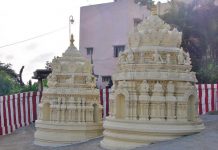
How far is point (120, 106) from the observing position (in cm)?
1561

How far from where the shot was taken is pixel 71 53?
20.8m

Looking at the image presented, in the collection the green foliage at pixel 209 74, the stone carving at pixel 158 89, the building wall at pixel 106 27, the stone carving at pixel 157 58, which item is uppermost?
the building wall at pixel 106 27

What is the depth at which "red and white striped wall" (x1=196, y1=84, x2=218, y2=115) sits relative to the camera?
2283 centimetres

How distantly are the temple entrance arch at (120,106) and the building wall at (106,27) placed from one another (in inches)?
679

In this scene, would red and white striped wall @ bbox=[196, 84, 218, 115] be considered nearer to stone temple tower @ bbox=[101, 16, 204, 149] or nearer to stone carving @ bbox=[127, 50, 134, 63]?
stone temple tower @ bbox=[101, 16, 204, 149]

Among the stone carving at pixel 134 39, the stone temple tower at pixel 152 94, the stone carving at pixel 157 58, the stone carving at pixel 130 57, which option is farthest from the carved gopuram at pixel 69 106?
the stone carving at pixel 157 58

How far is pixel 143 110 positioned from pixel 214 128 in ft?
7.82

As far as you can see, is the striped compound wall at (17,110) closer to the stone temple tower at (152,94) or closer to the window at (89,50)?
the window at (89,50)

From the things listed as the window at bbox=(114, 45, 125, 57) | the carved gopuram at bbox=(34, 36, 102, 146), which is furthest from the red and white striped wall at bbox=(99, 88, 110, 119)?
the window at bbox=(114, 45, 125, 57)

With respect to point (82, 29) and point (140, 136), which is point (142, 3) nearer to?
point (82, 29)

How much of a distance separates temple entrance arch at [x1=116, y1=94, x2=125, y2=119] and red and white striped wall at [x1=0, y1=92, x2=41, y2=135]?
46.9ft

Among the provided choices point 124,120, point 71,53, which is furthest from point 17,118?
point 124,120

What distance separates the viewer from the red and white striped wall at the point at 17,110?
29.7 metres

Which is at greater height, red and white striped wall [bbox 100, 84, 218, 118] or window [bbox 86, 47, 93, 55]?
window [bbox 86, 47, 93, 55]
